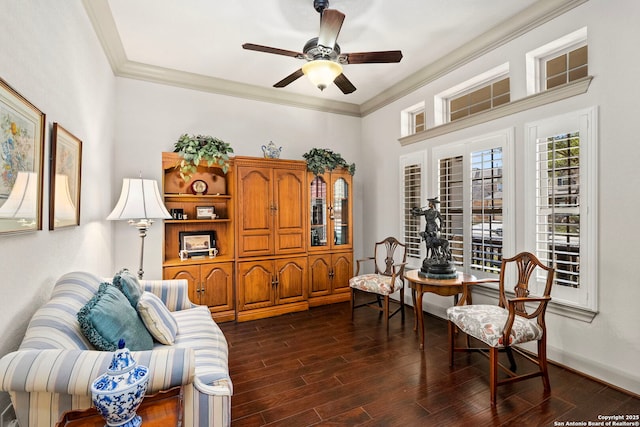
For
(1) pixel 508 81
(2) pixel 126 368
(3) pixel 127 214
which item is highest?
(1) pixel 508 81

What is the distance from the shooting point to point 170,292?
271cm

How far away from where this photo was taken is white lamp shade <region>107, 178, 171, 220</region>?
2.93m

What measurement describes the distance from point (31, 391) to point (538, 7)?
163 inches

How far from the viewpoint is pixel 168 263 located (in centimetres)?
361

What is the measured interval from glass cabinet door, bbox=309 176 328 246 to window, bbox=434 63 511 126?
1.71 m

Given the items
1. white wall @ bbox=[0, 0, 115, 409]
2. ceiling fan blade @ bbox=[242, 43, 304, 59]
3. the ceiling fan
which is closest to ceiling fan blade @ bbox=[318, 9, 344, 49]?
the ceiling fan

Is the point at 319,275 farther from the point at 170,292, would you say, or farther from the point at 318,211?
the point at 170,292

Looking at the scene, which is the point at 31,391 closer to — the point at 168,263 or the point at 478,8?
the point at 168,263

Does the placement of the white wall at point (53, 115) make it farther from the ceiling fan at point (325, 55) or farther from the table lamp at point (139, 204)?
the ceiling fan at point (325, 55)

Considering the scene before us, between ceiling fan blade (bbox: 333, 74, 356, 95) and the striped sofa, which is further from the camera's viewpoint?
ceiling fan blade (bbox: 333, 74, 356, 95)

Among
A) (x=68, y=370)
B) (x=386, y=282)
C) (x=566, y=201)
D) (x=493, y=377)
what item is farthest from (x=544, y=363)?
(x=68, y=370)

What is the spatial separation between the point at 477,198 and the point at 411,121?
166 cm

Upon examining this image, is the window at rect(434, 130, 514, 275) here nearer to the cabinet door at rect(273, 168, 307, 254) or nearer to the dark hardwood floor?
the dark hardwood floor

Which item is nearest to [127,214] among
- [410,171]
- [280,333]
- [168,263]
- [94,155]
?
[94,155]
